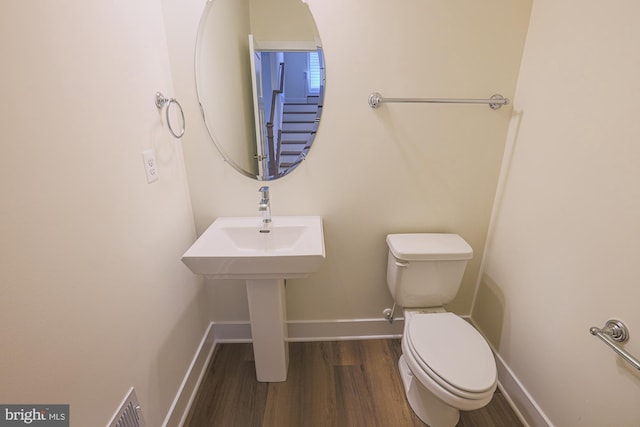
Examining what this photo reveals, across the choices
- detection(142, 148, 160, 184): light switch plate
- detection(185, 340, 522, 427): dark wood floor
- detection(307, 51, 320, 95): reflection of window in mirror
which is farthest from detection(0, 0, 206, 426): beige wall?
detection(307, 51, 320, 95): reflection of window in mirror

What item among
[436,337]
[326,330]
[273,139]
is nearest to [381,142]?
[273,139]

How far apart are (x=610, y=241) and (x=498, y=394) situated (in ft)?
3.25

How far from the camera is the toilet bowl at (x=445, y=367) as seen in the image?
104 centimetres

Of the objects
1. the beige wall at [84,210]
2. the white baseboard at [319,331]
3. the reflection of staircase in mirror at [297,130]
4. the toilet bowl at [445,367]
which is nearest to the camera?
the beige wall at [84,210]

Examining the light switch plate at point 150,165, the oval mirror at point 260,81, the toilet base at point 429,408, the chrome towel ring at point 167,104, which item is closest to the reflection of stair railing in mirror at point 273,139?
the oval mirror at point 260,81

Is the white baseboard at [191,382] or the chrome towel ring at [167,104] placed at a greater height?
the chrome towel ring at [167,104]

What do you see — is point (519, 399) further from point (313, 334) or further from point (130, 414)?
point (130, 414)

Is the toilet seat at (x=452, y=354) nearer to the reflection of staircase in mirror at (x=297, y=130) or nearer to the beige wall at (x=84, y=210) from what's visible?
the reflection of staircase in mirror at (x=297, y=130)

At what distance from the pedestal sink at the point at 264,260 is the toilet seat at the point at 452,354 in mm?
559

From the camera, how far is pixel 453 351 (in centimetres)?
118

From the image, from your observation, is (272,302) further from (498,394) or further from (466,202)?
(498,394)

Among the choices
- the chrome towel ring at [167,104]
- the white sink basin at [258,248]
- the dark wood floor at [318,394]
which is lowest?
the dark wood floor at [318,394]

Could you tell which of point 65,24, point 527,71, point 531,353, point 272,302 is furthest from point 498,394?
point 65,24

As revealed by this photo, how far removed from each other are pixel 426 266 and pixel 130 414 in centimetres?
132
